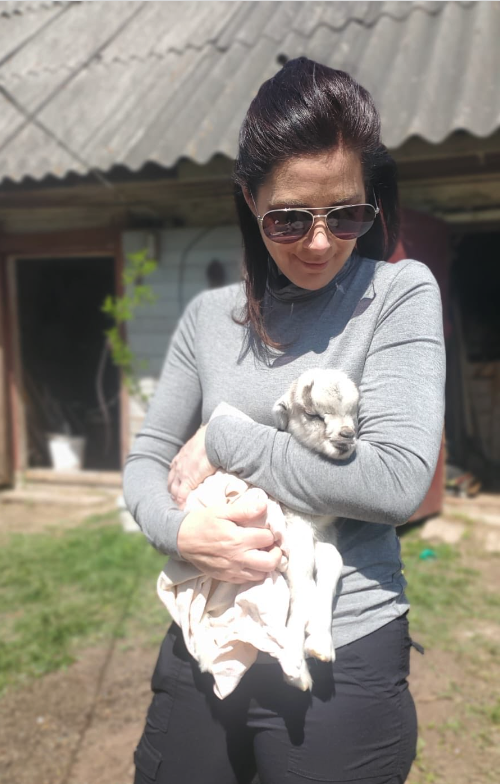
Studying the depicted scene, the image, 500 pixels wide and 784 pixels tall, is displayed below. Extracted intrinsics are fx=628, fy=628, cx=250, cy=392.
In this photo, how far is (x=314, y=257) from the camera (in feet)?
4.38

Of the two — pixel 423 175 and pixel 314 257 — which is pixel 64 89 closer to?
pixel 423 175

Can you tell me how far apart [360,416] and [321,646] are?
0.46m

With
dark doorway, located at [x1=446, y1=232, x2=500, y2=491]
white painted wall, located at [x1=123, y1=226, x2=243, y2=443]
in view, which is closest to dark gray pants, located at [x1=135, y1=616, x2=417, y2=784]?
white painted wall, located at [x1=123, y1=226, x2=243, y2=443]

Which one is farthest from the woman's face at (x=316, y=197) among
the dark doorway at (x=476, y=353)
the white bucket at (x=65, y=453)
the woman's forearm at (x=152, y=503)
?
the white bucket at (x=65, y=453)

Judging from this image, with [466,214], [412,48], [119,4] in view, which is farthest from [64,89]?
[466,214]

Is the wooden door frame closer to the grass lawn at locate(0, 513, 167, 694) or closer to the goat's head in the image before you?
the grass lawn at locate(0, 513, 167, 694)

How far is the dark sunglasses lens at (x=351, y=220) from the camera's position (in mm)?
1295

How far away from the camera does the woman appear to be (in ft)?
4.06

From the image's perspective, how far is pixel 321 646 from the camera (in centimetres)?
125

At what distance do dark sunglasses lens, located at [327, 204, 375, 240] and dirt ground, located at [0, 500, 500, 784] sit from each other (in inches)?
97.7

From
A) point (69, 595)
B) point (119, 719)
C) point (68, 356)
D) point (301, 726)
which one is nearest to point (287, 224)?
point (301, 726)

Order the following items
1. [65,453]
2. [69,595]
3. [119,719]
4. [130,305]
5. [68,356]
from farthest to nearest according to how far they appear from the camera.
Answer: [68,356]
[65,453]
[130,305]
[69,595]
[119,719]

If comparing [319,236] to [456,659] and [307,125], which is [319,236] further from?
[456,659]

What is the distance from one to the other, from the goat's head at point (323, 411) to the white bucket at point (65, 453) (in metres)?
6.60
